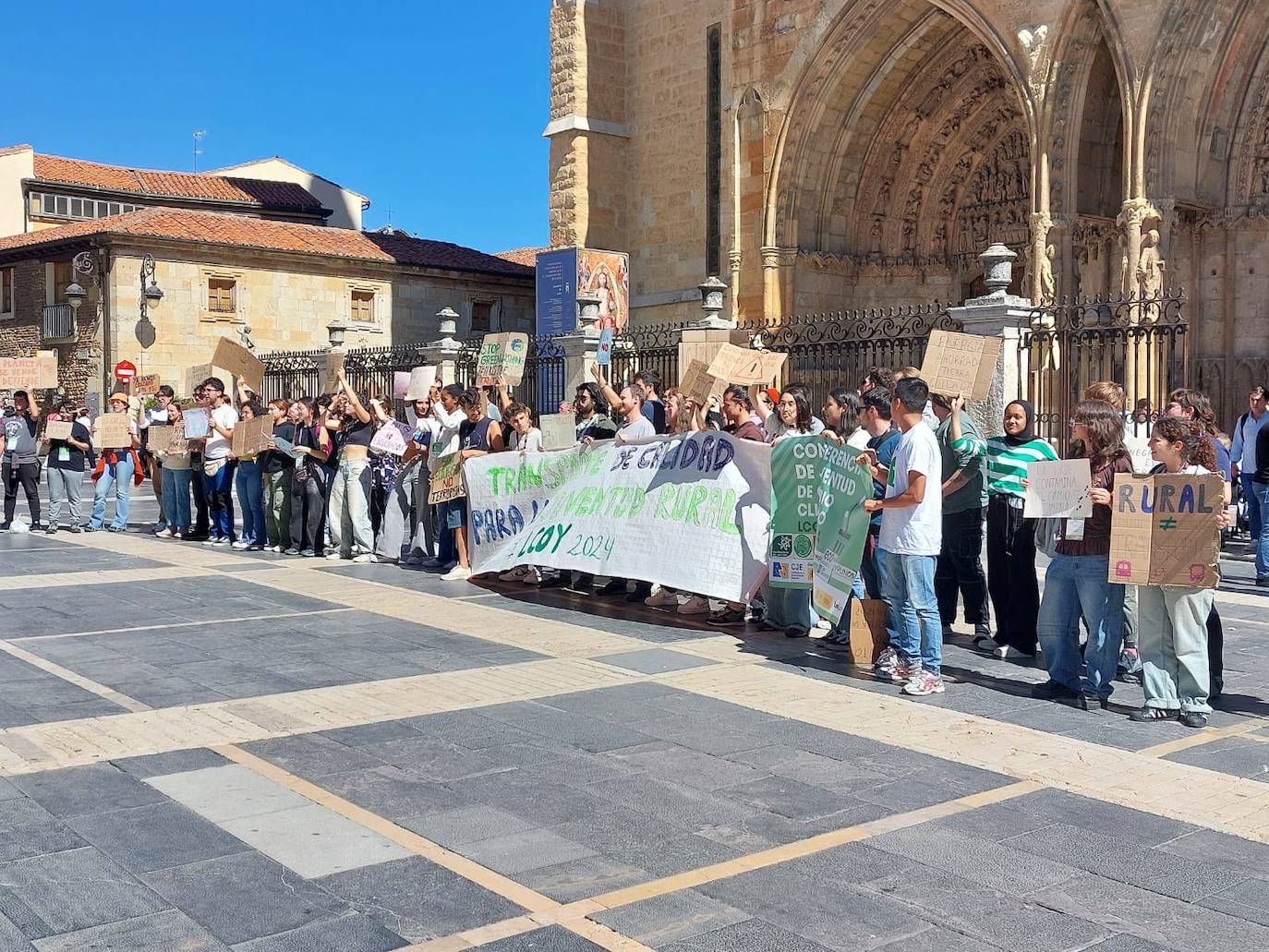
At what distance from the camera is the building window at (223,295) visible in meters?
32.9

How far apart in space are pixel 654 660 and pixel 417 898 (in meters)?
4.06

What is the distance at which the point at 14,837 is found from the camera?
15.8 ft

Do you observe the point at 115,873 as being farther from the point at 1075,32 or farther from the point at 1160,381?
the point at 1075,32

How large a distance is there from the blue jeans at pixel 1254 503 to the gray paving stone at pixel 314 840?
366 inches

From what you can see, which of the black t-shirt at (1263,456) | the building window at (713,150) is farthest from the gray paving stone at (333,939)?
the building window at (713,150)

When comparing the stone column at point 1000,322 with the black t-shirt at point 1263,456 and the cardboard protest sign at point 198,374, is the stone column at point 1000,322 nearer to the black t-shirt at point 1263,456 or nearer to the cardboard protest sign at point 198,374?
the black t-shirt at point 1263,456

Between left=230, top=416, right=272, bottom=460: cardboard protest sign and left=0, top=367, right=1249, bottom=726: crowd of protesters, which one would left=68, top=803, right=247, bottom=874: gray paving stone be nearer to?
left=0, top=367, right=1249, bottom=726: crowd of protesters

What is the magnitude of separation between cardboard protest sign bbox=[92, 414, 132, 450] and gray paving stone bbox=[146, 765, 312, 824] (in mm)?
11747

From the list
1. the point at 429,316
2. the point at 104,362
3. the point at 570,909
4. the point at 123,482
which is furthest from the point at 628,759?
the point at 429,316

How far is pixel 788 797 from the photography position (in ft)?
17.6

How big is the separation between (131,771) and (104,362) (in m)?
28.3

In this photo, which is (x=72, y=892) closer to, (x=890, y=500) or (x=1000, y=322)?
(x=890, y=500)

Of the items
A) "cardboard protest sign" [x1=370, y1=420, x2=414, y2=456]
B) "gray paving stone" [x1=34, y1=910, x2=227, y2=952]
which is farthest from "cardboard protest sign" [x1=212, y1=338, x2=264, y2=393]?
"gray paving stone" [x1=34, y1=910, x2=227, y2=952]

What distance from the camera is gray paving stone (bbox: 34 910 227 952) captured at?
152 inches
